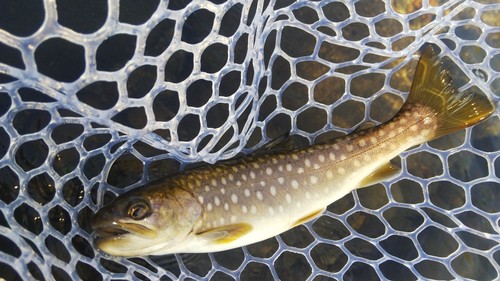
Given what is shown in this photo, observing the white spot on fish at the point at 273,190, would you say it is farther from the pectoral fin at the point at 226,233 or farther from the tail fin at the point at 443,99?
the tail fin at the point at 443,99

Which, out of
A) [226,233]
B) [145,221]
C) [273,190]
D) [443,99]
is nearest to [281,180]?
[273,190]

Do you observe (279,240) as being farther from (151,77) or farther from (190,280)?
(151,77)

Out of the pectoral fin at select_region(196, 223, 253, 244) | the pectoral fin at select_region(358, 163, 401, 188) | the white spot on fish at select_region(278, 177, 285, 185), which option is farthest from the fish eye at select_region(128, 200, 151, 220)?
the pectoral fin at select_region(358, 163, 401, 188)

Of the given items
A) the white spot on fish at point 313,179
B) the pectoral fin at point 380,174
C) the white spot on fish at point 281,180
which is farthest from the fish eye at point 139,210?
the pectoral fin at point 380,174

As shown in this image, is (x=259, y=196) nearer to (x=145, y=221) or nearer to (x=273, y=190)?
(x=273, y=190)

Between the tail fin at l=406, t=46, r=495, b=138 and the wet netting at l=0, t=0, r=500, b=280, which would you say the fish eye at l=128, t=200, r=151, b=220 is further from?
the tail fin at l=406, t=46, r=495, b=138

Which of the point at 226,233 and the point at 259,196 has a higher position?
the point at 259,196
